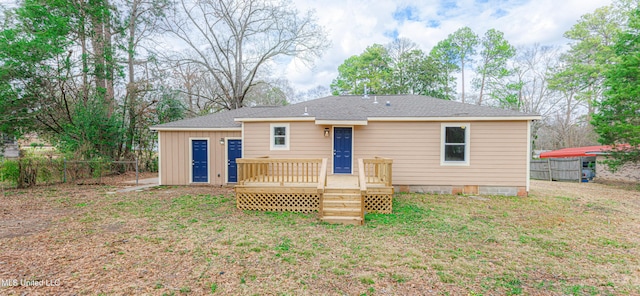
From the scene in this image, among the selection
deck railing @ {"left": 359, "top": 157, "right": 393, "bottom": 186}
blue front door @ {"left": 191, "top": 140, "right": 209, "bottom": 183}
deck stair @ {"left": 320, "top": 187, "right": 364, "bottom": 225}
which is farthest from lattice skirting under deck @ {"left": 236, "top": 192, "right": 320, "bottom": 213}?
blue front door @ {"left": 191, "top": 140, "right": 209, "bottom": 183}

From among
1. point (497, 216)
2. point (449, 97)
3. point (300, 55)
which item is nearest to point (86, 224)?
point (497, 216)

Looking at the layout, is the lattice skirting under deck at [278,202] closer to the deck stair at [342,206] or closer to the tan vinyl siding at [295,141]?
the deck stair at [342,206]

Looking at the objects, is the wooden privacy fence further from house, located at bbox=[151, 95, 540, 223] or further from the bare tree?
the bare tree

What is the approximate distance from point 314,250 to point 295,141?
16.5ft

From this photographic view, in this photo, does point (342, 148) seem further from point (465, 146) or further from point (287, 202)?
point (465, 146)

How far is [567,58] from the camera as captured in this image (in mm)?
20438

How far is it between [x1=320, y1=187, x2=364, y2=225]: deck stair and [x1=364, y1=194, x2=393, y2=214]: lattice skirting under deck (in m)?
0.56

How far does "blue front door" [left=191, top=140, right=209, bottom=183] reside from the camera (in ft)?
33.3

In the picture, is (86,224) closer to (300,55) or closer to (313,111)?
(313,111)

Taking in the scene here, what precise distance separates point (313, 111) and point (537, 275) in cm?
729

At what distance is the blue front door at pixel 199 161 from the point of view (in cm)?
1016

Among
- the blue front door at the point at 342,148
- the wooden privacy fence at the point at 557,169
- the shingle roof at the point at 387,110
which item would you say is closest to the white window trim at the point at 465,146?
the shingle roof at the point at 387,110

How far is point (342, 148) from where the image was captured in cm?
855

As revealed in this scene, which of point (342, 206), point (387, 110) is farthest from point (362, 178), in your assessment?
point (387, 110)
